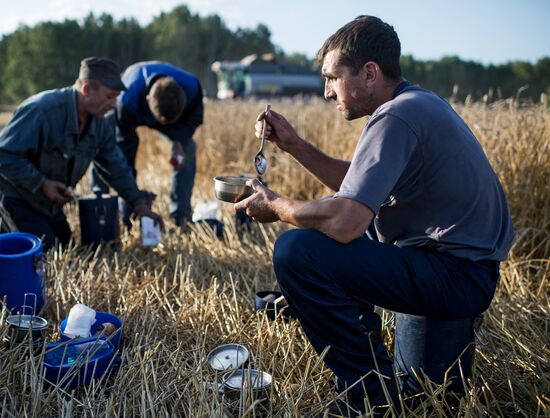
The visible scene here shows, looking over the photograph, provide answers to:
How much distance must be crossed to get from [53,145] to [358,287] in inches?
111

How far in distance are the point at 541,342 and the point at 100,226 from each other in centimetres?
323

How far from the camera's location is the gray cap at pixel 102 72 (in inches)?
157

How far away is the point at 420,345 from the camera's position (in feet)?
7.82

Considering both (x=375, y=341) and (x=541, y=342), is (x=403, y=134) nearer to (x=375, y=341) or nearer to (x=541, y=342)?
(x=375, y=341)

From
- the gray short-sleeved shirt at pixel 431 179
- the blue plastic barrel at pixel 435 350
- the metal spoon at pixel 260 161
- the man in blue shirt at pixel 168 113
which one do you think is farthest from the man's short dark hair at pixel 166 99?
the blue plastic barrel at pixel 435 350

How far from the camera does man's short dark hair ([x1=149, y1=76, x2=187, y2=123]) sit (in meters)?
4.70

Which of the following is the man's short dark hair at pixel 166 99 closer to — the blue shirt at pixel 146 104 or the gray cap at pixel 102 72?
the blue shirt at pixel 146 104

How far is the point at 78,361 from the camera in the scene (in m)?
2.39

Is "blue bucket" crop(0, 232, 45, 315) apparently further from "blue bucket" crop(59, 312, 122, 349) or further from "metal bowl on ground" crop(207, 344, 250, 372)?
"metal bowl on ground" crop(207, 344, 250, 372)

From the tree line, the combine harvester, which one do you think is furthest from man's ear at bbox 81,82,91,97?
the tree line

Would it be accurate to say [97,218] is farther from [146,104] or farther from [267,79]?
[267,79]

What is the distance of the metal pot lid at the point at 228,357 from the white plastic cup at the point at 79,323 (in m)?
0.66

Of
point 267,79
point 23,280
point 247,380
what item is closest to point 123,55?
point 267,79

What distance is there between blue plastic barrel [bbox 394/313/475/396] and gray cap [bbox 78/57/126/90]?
2773mm
